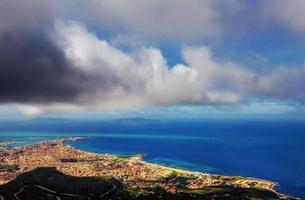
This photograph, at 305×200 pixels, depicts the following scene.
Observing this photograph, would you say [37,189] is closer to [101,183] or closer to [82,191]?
[82,191]

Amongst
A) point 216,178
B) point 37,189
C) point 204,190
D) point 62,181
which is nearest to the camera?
point 37,189

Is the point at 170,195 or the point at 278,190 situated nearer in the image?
the point at 170,195

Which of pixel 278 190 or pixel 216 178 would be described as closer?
pixel 278 190

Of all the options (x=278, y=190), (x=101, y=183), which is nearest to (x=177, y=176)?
(x=278, y=190)

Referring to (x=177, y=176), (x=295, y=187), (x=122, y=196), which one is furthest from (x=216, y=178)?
(x=122, y=196)

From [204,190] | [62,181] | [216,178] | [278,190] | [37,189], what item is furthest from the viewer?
[216,178]

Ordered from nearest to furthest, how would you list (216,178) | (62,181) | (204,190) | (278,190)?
(62,181)
(204,190)
(278,190)
(216,178)

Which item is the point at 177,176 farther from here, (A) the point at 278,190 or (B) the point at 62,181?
(B) the point at 62,181

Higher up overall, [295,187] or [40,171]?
[40,171]

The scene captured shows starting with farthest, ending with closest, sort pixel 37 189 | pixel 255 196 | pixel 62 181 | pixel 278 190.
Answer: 1. pixel 278 190
2. pixel 255 196
3. pixel 62 181
4. pixel 37 189
